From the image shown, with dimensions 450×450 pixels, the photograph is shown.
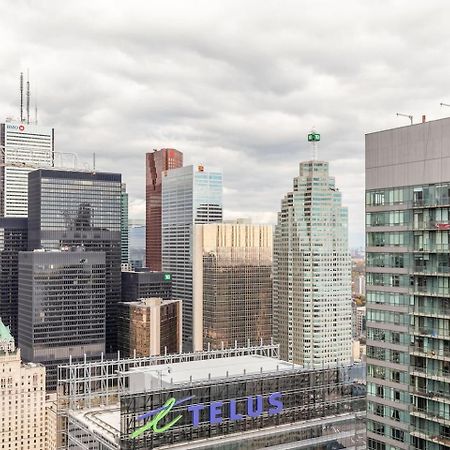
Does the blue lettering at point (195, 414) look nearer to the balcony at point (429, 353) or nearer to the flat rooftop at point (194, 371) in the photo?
the flat rooftop at point (194, 371)

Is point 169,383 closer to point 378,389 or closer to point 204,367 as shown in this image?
point 204,367

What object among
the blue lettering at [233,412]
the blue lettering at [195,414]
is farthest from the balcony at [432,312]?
the blue lettering at [233,412]

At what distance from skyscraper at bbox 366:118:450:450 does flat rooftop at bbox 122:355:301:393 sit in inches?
2344

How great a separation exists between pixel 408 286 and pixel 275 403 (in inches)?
2846

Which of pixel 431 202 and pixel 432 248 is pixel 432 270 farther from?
pixel 431 202

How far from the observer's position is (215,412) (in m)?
122

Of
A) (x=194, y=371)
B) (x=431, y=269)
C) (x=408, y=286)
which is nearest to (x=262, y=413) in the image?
(x=194, y=371)

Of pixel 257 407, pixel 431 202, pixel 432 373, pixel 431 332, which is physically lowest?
pixel 257 407

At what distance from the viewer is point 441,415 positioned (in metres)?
61.5

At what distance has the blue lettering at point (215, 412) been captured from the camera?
120875 mm

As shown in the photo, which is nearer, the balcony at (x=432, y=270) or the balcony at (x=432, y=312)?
the balcony at (x=432, y=312)

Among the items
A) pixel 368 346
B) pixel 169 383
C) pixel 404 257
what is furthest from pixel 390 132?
pixel 169 383

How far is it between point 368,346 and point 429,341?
8.09 metres

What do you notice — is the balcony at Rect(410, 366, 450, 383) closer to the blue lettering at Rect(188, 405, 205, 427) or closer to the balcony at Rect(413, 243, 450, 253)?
the balcony at Rect(413, 243, 450, 253)
